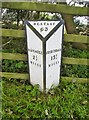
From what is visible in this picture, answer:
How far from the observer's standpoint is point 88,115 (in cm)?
279

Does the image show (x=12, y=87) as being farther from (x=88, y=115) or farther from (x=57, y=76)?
(x=88, y=115)

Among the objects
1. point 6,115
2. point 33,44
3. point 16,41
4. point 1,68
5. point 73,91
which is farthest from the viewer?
point 16,41

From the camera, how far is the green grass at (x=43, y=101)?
275cm

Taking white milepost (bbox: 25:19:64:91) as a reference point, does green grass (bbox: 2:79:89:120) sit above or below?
below

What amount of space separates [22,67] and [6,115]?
2.99ft

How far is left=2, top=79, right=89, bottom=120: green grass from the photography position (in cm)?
275

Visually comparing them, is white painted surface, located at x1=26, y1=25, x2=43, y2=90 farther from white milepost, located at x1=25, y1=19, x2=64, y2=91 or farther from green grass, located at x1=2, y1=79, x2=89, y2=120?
green grass, located at x1=2, y1=79, x2=89, y2=120

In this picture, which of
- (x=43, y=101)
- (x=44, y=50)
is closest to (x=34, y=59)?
(x=44, y=50)

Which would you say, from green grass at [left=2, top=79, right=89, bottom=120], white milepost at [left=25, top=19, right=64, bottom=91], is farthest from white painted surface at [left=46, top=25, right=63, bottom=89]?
green grass at [left=2, top=79, right=89, bottom=120]

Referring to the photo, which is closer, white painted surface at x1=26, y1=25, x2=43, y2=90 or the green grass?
the green grass

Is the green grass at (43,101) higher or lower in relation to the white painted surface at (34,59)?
lower

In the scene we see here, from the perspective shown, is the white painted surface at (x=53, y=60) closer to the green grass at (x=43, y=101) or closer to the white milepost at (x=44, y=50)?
the white milepost at (x=44, y=50)

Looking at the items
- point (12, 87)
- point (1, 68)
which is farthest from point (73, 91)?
point (1, 68)

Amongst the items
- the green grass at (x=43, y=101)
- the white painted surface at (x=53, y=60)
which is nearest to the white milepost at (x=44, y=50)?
the white painted surface at (x=53, y=60)
